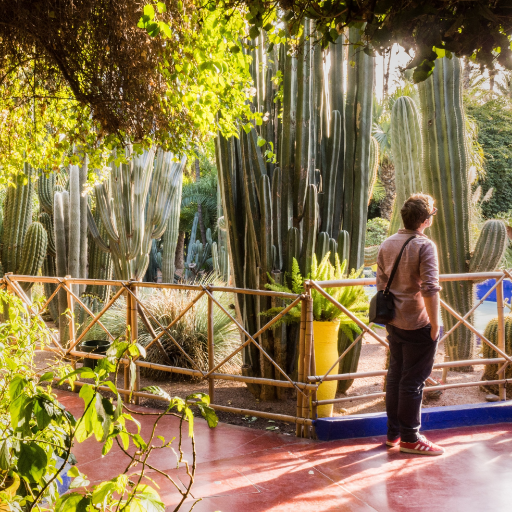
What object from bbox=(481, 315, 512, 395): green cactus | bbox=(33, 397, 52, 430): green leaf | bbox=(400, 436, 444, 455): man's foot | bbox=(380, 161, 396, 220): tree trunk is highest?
bbox=(380, 161, 396, 220): tree trunk

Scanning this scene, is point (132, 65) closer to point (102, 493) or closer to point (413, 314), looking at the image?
point (413, 314)

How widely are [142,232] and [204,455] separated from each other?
20.3 ft

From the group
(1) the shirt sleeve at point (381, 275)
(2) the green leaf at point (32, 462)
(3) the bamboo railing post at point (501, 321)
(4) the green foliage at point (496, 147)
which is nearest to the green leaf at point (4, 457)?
(2) the green leaf at point (32, 462)

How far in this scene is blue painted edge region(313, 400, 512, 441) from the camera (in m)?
3.61

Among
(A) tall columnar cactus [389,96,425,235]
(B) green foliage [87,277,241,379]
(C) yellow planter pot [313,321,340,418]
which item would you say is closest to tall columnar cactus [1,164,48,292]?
(B) green foliage [87,277,241,379]

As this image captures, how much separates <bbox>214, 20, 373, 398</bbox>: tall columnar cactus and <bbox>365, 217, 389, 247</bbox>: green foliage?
46.6 feet

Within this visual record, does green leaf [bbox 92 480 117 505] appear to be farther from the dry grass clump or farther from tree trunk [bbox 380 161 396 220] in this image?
tree trunk [bbox 380 161 396 220]

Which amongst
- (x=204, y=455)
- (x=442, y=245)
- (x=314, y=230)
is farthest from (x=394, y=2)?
(x=442, y=245)

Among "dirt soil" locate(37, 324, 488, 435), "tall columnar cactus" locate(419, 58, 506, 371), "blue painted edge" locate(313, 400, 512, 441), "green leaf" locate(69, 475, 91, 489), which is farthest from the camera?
"tall columnar cactus" locate(419, 58, 506, 371)

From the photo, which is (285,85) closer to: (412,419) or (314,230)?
(314,230)

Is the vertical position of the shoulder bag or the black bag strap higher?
the black bag strap

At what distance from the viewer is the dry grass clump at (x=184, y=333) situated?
643 centimetres

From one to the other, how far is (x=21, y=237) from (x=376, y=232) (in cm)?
1398

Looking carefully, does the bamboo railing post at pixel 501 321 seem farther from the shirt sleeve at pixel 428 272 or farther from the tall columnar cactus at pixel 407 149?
the tall columnar cactus at pixel 407 149
